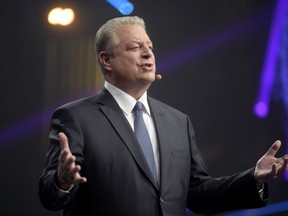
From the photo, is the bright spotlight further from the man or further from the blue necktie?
the blue necktie

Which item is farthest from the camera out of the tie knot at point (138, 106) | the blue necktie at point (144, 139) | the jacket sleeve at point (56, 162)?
the tie knot at point (138, 106)

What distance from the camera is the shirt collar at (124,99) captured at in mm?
1762

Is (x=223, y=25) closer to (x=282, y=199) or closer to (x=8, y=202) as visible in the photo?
(x=282, y=199)

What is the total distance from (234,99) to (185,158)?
5.76 feet

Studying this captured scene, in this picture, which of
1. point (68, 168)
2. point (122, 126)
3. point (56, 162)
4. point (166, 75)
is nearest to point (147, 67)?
point (122, 126)

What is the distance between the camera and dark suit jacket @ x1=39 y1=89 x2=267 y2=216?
1563 mm

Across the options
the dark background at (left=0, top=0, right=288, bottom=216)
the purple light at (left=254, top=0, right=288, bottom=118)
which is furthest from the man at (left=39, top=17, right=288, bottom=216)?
the purple light at (left=254, top=0, right=288, bottom=118)

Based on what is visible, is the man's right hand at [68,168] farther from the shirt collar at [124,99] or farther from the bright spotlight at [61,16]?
the bright spotlight at [61,16]

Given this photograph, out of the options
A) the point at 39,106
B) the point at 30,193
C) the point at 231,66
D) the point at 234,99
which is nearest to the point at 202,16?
the point at 231,66

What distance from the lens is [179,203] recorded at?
5.50 feet

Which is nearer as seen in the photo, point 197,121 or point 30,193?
point 30,193

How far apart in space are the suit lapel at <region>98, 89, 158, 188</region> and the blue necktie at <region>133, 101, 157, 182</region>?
4cm

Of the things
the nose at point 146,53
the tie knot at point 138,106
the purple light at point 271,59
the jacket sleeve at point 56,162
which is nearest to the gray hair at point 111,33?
the nose at point 146,53

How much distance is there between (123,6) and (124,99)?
1.64 m
